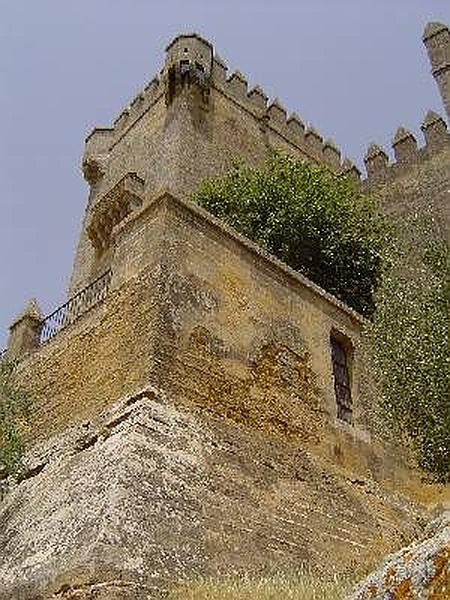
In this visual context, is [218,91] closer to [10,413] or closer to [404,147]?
[404,147]

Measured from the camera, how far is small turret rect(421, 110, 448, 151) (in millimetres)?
24297

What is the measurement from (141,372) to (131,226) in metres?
2.79

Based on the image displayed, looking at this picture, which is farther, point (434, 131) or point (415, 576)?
point (434, 131)

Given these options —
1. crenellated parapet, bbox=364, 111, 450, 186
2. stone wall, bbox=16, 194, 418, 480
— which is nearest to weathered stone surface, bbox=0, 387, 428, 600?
stone wall, bbox=16, 194, 418, 480

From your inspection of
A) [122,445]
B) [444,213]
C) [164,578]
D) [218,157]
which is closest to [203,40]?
[218,157]

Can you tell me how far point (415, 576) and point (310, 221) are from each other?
569 inches

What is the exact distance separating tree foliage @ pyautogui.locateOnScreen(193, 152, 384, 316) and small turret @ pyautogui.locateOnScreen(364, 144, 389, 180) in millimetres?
6248

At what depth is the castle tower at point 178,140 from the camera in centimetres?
2300

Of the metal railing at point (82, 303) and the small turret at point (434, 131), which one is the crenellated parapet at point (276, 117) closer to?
the small turret at point (434, 131)

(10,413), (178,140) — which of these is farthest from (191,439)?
(178,140)

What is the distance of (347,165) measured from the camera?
27750 millimetres

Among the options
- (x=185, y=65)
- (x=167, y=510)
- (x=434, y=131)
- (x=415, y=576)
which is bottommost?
(x=415, y=576)

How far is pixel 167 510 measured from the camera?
7703 millimetres

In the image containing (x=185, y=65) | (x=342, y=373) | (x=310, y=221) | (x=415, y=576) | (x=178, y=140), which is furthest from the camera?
(x=185, y=65)
